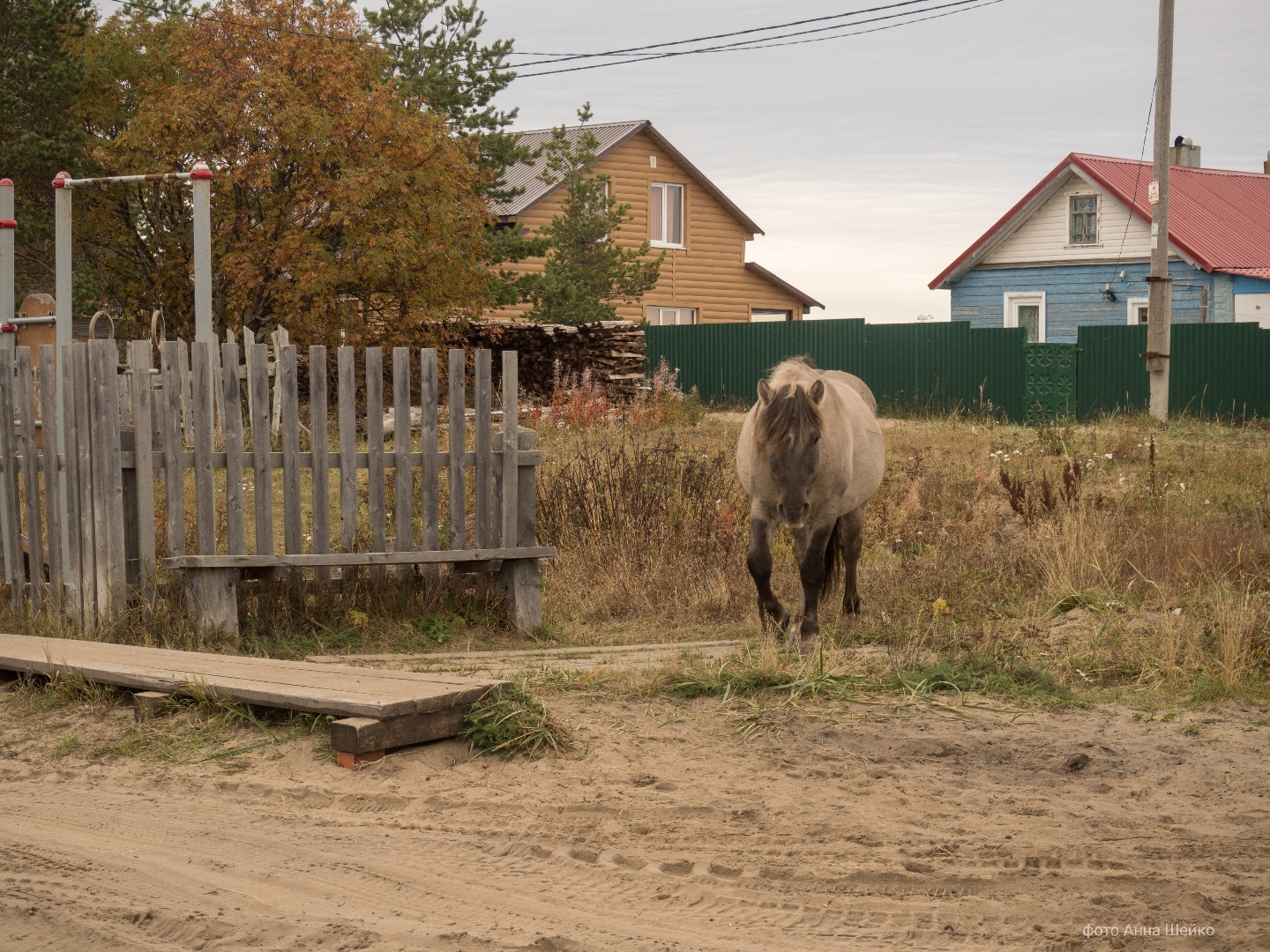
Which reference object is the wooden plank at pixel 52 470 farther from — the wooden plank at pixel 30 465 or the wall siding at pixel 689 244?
the wall siding at pixel 689 244

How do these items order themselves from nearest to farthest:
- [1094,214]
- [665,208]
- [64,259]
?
1. [64,259]
2. [1094,214]
3. [665,208]

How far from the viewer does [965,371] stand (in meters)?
24.5

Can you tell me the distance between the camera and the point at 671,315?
3669cm

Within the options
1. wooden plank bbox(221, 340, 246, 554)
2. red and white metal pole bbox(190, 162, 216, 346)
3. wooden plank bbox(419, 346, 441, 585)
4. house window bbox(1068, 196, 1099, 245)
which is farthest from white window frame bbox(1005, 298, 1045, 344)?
wooden plank bbox(221, 340, 246, 554)

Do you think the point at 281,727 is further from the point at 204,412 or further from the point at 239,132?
the point at 239,132

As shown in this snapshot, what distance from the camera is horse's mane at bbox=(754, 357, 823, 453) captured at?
23.6ft

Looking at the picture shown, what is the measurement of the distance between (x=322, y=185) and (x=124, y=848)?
53.2 ft

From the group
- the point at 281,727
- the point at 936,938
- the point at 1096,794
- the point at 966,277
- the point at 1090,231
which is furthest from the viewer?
the point at 966,277

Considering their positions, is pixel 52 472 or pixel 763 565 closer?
pixel 763 565

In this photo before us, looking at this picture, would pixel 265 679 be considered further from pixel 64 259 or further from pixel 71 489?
pixel 64 259

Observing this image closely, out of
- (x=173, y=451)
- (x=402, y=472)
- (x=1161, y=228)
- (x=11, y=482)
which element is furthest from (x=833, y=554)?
(x=1161, y=228)

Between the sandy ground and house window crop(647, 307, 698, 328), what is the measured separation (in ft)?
101

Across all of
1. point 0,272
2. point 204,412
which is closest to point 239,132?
point 0,272

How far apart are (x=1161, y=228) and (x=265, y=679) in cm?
1668
